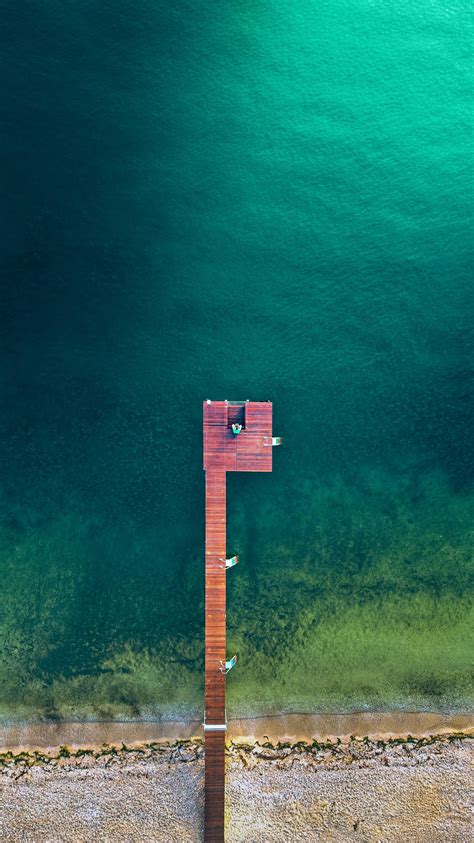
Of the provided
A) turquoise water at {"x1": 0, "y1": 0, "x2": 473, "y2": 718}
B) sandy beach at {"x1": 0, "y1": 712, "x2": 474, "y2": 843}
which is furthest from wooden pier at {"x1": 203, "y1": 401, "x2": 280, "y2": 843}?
turquoise water at {"x1": 0, "y1": 0, "x2": 473, "y2": 718}

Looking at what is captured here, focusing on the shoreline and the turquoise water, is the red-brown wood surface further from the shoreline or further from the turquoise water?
the shoreline

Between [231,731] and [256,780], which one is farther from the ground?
[231,731]

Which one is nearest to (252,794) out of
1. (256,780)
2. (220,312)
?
(256,780)

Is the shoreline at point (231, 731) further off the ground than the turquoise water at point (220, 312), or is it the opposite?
the turquoise water at point (220, 312)

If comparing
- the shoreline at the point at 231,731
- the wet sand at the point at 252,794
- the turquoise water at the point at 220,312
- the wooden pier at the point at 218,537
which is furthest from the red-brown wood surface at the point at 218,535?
the shoreline at the point at 231,731

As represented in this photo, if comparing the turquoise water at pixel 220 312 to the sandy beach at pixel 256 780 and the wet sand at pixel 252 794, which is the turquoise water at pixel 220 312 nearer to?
the sandy beach at pixel 256 780

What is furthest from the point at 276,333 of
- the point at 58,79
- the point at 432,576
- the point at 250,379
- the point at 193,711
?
the point at 193,711

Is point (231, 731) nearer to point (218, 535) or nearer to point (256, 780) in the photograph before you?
point (256, 780)
